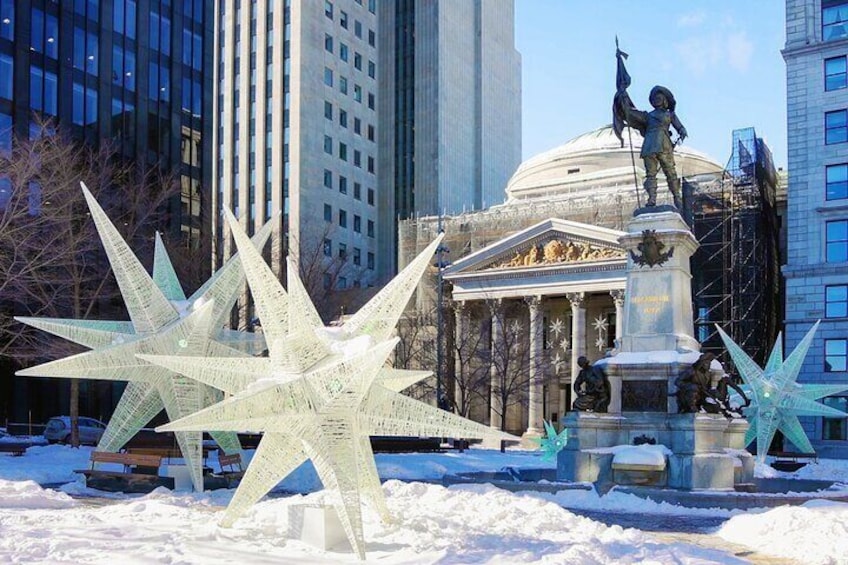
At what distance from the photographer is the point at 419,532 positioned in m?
13.9

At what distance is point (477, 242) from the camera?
3083 inches

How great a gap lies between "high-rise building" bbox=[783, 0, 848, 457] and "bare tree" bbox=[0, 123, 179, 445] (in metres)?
33.8

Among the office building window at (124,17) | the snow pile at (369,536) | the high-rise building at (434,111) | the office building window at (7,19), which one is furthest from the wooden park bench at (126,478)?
the high-rise building at (434,111)

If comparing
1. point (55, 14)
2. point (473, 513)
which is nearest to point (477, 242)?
point (55, 14)

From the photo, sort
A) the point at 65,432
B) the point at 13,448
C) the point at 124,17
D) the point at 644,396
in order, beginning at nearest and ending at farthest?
the point at 644,396 → the point at 13,448 → the point at 65,432 → the point at 124,17

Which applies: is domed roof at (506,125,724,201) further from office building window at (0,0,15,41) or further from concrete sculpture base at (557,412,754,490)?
concrete sculpture base at (557,412,754,490)

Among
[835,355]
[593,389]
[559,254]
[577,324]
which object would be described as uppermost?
[559,254]

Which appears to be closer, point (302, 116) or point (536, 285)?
point (536, 285)

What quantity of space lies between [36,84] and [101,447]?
124ft

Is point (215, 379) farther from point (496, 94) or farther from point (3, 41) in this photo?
point (496, 94)

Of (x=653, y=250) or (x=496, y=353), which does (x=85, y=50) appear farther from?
→ (x=653, y=250)

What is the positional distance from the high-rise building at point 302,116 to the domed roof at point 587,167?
16921mm

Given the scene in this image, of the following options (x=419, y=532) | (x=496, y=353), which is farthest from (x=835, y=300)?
(x=419, y=532)

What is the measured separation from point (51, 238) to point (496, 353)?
30467 millimetres
